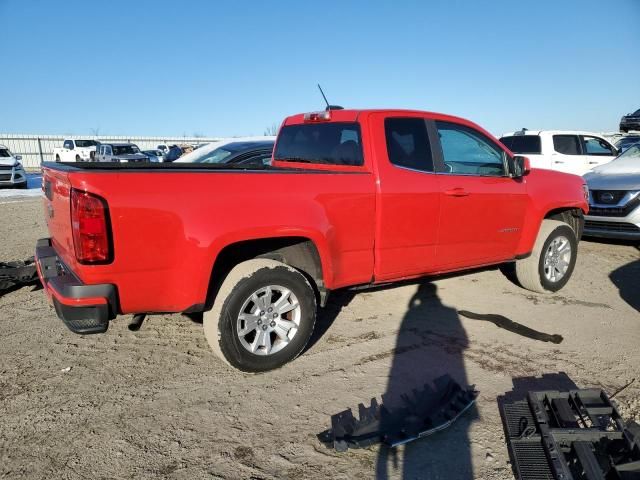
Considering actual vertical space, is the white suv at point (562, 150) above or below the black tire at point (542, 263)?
above

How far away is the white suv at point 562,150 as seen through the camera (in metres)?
11.5

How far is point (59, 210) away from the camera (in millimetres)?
3176

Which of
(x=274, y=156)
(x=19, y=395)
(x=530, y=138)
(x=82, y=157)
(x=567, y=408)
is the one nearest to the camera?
(x=567, y=408)

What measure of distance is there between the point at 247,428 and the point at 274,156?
10.2 feet

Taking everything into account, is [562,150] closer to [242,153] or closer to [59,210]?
[242,153]

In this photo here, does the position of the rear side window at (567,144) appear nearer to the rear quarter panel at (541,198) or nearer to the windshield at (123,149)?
the rear quarter panel at (541,198)

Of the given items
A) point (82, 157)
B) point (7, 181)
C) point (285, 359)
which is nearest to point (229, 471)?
point (285, 359)

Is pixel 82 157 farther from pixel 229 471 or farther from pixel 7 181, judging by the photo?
pixel 229 471

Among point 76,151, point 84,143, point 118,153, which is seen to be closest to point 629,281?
point 118,153

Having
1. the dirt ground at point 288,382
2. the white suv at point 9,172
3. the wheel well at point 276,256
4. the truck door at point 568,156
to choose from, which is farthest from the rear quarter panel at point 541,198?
the white suv at point 9,172

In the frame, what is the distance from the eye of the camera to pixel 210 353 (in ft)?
12.6

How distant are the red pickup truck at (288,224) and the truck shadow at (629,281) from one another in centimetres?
113

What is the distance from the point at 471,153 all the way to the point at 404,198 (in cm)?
142

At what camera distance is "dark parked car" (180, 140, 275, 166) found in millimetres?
7791
